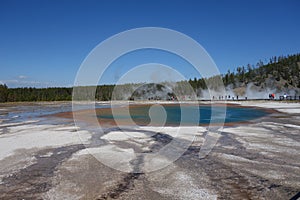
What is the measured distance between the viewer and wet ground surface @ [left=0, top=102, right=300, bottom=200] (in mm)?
4711

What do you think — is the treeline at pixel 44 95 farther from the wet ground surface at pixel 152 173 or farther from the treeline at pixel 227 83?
the wet ground surface at pixel 152 173

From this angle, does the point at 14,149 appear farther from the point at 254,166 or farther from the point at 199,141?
the point at 254,166

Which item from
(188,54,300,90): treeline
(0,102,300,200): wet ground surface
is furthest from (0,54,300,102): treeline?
(0,102,300,200): wet ground surface

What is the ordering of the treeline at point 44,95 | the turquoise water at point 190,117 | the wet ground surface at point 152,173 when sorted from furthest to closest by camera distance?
the treeline at point 44,95 → the turquoise water at point 190,117 → the wet ground surface at point 152,173

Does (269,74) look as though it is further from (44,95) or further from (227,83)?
(44,95)

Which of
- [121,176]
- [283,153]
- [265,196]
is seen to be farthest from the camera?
[283,153]

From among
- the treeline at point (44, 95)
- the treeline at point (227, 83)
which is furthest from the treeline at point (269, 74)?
the treeline at point (44, 95)

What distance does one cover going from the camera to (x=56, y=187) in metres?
5.08

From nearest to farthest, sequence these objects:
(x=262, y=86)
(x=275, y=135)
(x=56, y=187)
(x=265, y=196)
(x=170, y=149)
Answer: (x=265, y=196) → (x=56, y=187) → (x=170, y=149) → (x=275, y=135) → (x=262, y=86)

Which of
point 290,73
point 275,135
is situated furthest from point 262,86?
point 275,135

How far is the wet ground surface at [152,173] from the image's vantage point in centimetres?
471

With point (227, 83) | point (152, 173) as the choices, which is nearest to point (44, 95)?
point (227, 83)

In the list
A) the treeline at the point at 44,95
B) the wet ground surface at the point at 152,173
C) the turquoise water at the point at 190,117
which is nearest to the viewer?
the wet ground surface at the point at 152,173

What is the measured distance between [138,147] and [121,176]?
3040 millimetres
